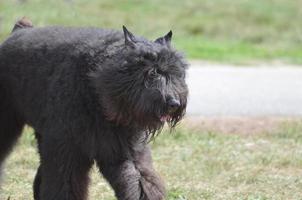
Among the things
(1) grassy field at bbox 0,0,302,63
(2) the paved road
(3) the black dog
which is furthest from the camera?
(1) grassy field at bbox 0,0,302,63

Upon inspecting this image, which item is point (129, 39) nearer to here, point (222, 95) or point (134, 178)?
point (134, 178)

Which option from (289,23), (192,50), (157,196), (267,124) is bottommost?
(157,196)

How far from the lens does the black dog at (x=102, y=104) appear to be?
16.6ft

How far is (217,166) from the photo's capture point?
25.5ft

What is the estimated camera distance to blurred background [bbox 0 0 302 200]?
7.29m

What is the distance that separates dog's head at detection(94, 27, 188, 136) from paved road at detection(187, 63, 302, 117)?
5.49 metres

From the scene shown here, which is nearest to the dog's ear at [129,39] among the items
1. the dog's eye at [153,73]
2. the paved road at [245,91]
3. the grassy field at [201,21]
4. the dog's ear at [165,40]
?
the dog's ear at [165,40]

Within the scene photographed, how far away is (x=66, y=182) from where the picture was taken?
5.37 m

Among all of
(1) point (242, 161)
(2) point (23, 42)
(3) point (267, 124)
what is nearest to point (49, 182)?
(2) point (23, 42)

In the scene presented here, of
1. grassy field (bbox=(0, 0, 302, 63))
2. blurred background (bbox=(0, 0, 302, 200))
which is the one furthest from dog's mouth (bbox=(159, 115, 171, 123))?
grassy field (bbox=(0, 0, 302, 63))

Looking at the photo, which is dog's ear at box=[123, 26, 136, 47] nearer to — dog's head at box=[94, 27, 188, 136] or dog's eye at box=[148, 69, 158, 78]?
dog's head at box=[94, 27, 188, 136]

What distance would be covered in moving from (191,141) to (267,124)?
1.51 m

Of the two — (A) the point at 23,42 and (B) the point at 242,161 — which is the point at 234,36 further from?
(A) the point at 23,42

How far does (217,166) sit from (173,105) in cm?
294
